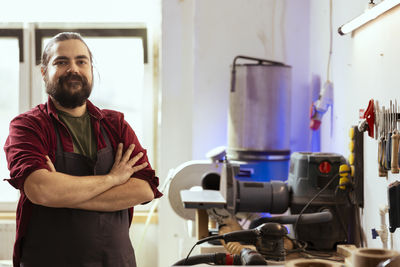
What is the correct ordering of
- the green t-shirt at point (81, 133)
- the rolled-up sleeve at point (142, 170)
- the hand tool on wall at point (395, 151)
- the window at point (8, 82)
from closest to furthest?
the hand tool on wall at point (395, 151) < the green t-shirt at point (81, 133) < the rolled-up sleeve at point (142, 170) < the window at point (8, 82)

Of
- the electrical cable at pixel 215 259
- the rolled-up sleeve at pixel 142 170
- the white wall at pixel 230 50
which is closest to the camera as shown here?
the electrical cable at pixel 215 259

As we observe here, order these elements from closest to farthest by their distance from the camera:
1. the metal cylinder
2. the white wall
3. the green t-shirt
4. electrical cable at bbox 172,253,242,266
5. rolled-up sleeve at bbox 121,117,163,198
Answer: electrical cable at bbox 172,253,242,266, the green t-shirt, rolled-up sleeve at bbox 121,117,163,198, the metal cylinder, the white wall

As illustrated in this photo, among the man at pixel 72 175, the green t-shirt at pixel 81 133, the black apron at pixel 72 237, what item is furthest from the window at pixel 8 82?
the black apron at pixel 72 237

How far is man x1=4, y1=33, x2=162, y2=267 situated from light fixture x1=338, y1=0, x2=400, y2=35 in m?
1.02

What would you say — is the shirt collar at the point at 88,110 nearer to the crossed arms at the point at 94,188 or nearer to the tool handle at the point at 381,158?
the crossed arms at the point at 94,188

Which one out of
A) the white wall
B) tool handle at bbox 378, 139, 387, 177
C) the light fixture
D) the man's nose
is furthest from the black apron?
the white wall

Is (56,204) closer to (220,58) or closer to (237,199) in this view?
(237,199)

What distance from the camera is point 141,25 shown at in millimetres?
4441

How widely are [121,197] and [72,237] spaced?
23cm

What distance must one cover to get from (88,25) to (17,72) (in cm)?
67

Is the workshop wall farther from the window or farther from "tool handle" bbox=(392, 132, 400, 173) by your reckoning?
the window

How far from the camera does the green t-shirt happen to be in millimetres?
2150

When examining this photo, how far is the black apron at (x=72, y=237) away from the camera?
80.4 inches

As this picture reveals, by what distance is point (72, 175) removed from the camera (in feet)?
6.93
